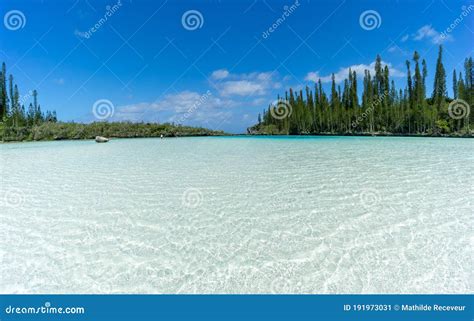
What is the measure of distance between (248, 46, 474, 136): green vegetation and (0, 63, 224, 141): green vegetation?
72.4 ft

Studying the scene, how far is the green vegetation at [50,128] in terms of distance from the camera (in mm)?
41375

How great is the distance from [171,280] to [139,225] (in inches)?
61.9

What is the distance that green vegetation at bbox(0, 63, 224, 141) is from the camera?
41.4 meters

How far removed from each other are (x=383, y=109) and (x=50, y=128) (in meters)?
57.7

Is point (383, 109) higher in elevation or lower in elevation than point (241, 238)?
higher

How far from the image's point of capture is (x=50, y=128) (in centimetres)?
4359

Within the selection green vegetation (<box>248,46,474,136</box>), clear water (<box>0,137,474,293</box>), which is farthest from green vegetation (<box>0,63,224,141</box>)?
clear water (<box>0,137,474,293</box>)

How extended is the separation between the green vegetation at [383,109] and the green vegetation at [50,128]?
2205 centimetres

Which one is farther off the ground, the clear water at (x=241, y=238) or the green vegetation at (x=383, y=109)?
the green vegetation at (x=383, y=109)

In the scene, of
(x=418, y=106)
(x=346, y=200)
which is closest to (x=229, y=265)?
(x=346, y=200)

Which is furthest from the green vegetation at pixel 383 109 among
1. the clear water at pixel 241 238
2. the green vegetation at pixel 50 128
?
the clear water at pixel 241 238

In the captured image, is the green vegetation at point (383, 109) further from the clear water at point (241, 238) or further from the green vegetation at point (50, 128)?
the clear water at point (241, 238)

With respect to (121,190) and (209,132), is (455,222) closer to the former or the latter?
(121,190)
